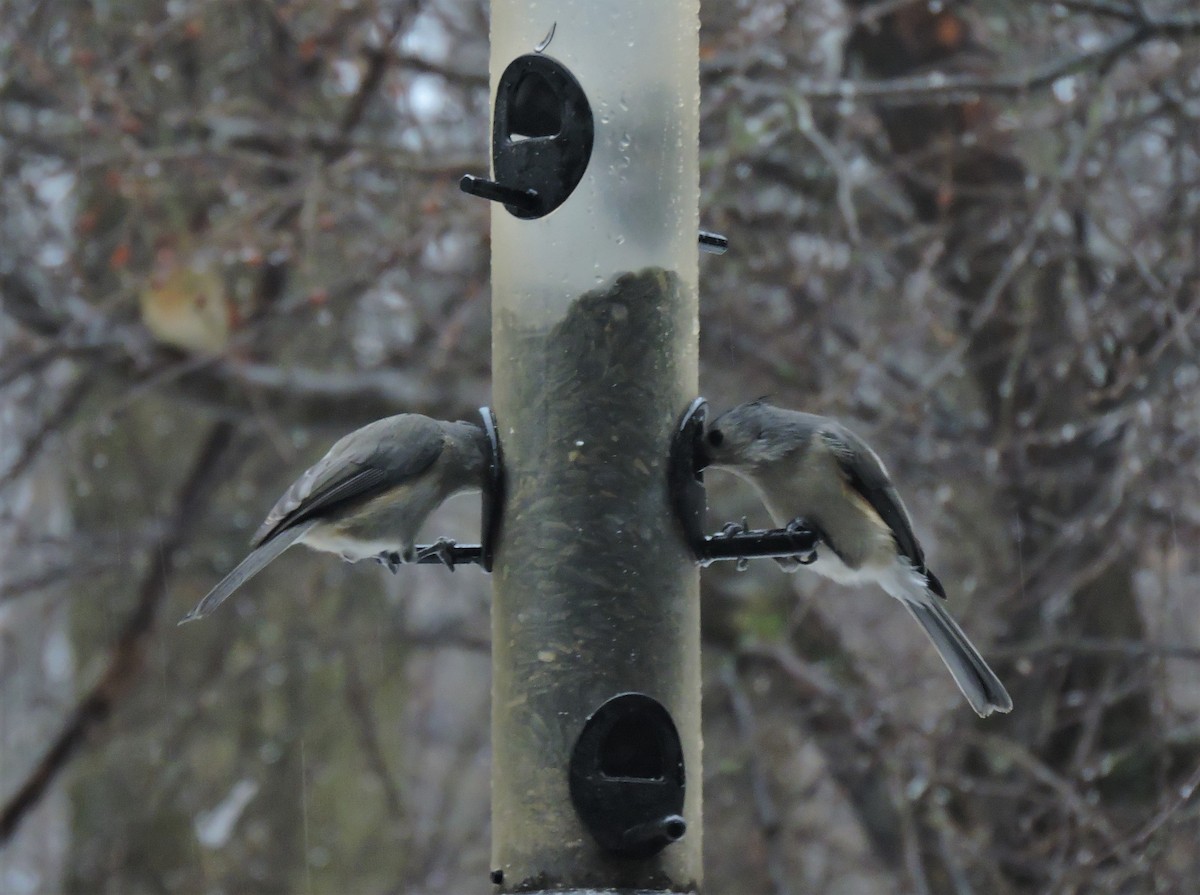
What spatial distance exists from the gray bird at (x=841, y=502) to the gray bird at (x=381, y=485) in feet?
2.14

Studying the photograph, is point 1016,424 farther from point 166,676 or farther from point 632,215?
point 166,676

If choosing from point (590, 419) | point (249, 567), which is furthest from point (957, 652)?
point (249, 567)

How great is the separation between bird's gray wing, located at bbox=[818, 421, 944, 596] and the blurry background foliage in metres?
1.62

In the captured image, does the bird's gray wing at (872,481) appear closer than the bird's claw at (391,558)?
No

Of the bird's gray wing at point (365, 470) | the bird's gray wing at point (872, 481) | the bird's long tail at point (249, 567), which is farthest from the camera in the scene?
the bird's gray wing at point (872, 481)

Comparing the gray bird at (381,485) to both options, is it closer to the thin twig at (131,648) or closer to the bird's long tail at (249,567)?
the bird's long tail at (249,567)

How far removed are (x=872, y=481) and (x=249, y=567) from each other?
1711mm

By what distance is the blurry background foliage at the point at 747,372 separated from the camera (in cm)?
667

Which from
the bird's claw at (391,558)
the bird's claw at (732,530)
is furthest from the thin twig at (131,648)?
the bird's claw at (732,530)

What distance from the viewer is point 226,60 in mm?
8453

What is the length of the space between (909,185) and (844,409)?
131cm

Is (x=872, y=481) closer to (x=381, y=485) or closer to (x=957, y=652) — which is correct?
(x=957, y=652)

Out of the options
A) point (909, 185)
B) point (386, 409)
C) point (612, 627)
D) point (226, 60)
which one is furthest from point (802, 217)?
point (612, 627)

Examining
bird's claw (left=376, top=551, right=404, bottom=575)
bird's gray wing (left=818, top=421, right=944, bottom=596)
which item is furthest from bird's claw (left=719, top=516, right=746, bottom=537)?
bird's claw (left=376, top=551, right=404, bottom=575)
